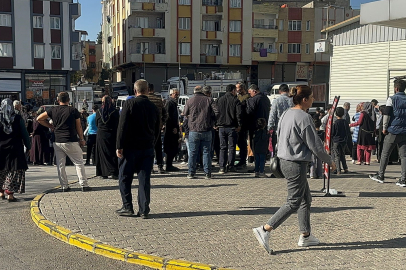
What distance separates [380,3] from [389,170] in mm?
4348

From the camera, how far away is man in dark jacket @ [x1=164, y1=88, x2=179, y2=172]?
12672 millimetres

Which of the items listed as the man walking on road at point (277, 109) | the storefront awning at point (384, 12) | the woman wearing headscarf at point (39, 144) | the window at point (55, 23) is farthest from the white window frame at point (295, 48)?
the man walking on road at point (277, 109)

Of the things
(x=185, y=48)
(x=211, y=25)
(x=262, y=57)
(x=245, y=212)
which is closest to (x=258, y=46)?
(x=262, y=57)

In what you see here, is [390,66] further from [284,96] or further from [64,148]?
Answer: [64,148]

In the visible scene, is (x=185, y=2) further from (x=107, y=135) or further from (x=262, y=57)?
(x=107, y=135)

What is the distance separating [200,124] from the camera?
11422mm

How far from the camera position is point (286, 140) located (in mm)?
6160

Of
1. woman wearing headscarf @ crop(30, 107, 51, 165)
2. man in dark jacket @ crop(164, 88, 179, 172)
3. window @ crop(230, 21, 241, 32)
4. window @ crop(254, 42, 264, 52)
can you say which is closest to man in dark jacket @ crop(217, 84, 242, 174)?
man in dark jacket @ crop(164, 88, 179, 172)

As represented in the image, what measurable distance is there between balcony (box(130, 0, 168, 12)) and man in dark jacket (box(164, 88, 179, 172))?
154 feet

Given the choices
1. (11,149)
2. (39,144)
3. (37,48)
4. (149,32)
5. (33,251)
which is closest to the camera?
(33,251)

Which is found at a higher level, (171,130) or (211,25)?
(211,25)

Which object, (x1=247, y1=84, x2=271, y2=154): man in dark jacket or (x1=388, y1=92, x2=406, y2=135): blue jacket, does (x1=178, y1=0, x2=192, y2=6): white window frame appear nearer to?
(x1=247, y1=84, x2=271, y2=154): man in dark jacket

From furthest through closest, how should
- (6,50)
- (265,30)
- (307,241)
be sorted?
(265,30) → (6,50) → (307,241)

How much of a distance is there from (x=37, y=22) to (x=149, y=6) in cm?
1294
